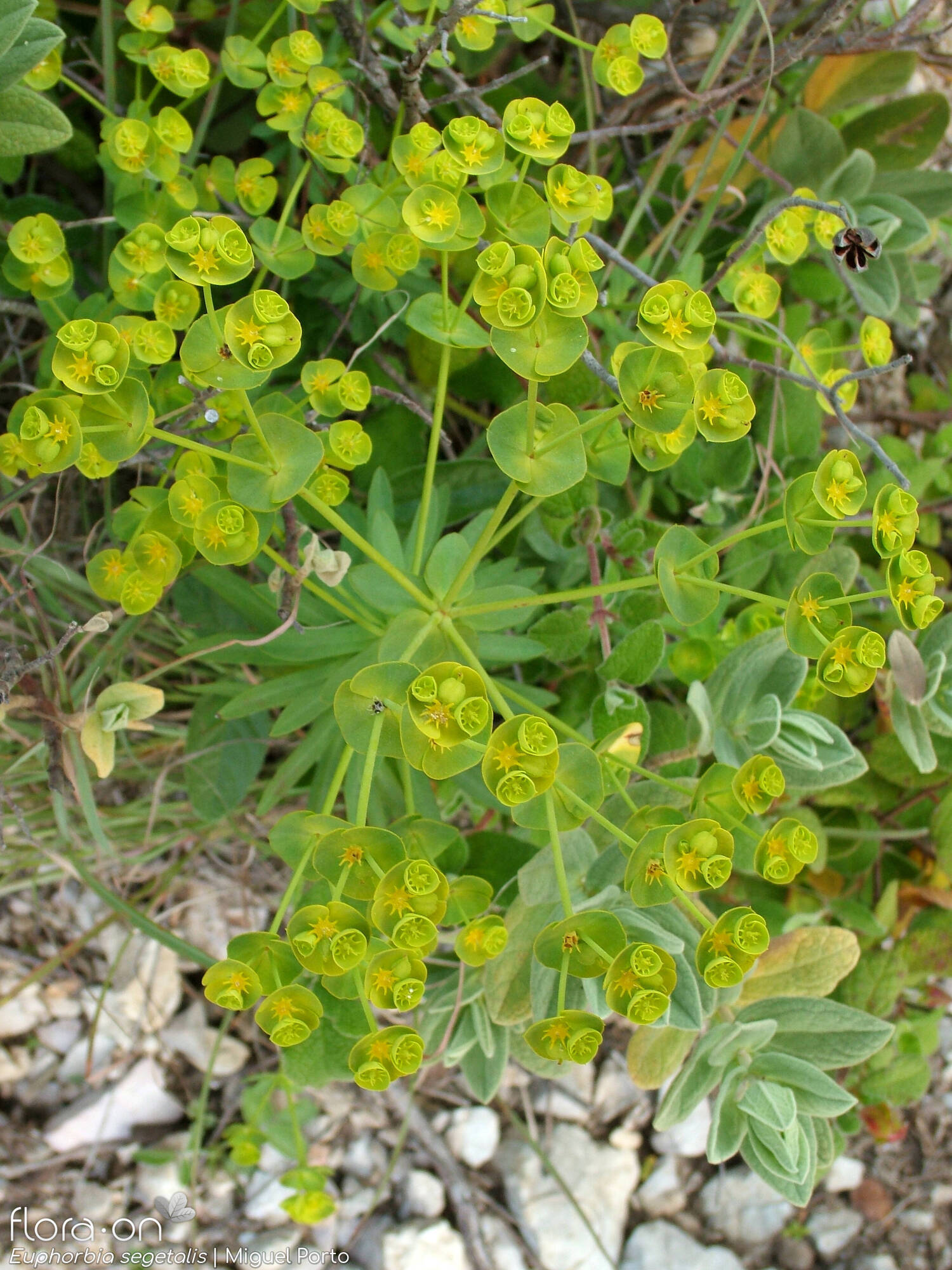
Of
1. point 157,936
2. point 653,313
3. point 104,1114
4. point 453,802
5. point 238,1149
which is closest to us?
point 653,313

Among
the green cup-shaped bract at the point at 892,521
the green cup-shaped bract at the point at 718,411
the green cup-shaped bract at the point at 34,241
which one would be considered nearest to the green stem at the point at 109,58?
the green cup-shaped bract at the point at 34,241

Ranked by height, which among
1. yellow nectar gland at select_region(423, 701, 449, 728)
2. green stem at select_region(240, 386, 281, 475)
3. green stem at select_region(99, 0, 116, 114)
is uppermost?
green stem at select_region(99, 0, 116, 114)

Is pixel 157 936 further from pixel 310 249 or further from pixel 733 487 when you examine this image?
pixel 733 487

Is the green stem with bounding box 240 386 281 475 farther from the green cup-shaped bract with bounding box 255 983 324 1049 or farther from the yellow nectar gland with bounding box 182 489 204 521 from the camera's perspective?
the green cup-shaped bract with bounding box 255 983 324 1049

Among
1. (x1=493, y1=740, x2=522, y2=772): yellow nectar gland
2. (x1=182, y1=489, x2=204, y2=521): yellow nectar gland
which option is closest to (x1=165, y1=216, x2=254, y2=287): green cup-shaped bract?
(x1=182, y1=489, x2=204, y2=521): yellow nectar gland

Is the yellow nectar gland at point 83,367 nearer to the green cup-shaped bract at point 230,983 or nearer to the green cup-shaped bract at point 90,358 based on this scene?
the green cup-shaped bract at point 90,358

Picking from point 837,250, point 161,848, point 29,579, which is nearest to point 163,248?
point 29,579
